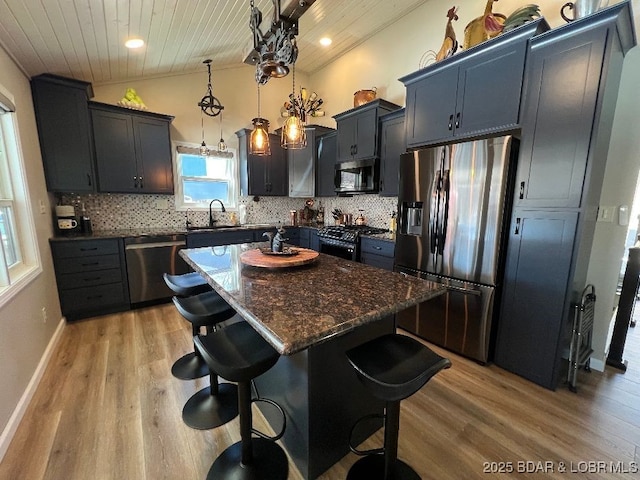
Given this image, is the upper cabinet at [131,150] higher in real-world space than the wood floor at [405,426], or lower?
higher

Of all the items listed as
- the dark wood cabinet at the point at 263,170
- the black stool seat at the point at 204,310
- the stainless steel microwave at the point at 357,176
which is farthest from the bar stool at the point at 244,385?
the dark wood cabinet at the point at 263,170

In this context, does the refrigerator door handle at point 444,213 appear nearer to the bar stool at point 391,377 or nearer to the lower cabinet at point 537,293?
the lower cabinet at point 537,293

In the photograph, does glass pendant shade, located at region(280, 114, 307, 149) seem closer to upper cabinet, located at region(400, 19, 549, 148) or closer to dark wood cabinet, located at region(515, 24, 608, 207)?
upper cabinet, located at region(400, 19, 549, 148)

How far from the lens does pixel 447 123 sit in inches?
96.3

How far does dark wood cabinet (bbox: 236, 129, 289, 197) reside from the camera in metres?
4.31

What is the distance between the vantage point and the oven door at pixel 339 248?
3453 millimetres

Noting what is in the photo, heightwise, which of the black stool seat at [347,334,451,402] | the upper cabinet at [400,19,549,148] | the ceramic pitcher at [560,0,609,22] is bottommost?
the black stool seat at [347,334,451,402]

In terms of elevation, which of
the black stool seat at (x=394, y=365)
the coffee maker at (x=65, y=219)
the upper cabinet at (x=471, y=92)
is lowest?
the black stool seat at (x=394, y=365)

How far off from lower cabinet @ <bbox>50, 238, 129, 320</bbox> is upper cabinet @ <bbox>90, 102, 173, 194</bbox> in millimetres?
737

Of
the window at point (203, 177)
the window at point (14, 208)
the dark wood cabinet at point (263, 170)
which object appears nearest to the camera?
the window at point (14, 208)

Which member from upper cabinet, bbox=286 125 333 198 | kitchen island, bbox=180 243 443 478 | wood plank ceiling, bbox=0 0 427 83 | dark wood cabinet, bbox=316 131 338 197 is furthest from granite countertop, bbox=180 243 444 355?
upper cabinet, bbox=286 125 333 198

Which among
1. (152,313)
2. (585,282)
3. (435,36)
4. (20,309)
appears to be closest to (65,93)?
(20,309)

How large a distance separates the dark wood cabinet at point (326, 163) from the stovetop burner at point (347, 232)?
0.66 meters

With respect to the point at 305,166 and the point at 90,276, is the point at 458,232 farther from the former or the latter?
the point at 90,276
